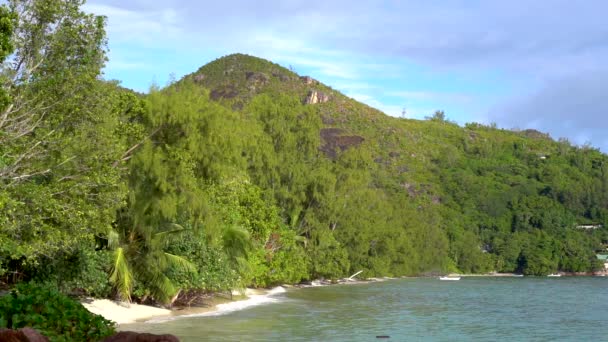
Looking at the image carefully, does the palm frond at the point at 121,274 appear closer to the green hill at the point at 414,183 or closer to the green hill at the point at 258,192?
the green hill at the point at 258,192

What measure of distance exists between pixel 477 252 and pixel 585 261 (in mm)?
18662

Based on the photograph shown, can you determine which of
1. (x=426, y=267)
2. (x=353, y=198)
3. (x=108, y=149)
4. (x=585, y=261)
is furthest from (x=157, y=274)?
(x=585, y=261)

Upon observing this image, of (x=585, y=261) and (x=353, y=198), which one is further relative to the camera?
(x=585, y=261)

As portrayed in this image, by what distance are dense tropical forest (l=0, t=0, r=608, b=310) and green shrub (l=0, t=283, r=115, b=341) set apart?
8429mm

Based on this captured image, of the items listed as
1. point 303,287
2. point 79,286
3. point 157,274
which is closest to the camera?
point 79,286

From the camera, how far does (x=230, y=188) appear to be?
38781 mm

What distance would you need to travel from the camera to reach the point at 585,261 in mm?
118562

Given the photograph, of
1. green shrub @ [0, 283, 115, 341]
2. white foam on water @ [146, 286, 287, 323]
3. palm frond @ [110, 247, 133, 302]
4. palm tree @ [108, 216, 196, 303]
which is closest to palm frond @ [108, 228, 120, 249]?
palm tree @ [108, 216, 196, 303]

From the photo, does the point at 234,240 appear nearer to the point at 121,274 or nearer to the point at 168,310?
the point at 168,310

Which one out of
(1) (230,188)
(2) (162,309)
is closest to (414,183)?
(1) (230,188)

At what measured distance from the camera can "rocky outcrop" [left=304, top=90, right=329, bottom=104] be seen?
472 feet

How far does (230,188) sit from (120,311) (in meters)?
10.5

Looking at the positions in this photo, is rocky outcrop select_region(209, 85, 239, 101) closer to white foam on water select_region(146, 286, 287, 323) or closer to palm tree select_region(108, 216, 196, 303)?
white foam on water select_region(146, 286, 287, 323)

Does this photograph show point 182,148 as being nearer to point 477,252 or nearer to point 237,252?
point 237,252
